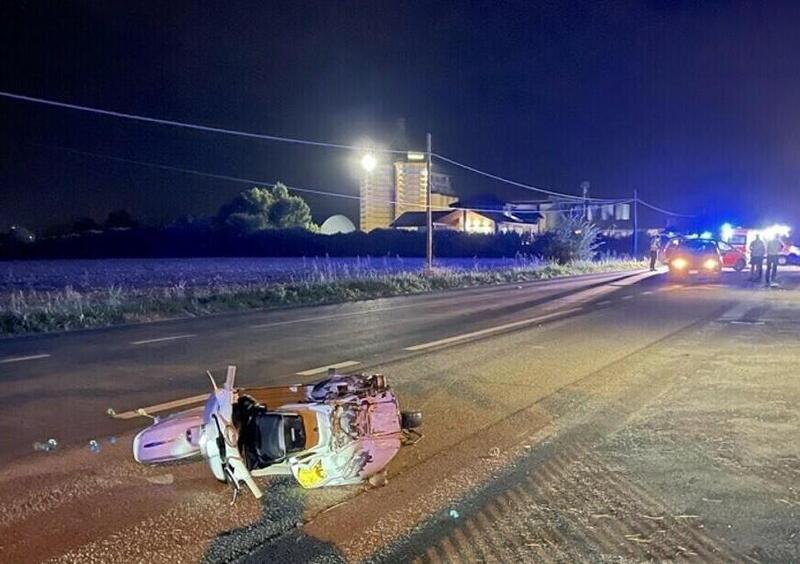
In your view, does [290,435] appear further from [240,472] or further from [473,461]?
[473,461]

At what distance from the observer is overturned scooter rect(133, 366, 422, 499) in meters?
4.34

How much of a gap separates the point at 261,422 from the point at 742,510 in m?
3.01

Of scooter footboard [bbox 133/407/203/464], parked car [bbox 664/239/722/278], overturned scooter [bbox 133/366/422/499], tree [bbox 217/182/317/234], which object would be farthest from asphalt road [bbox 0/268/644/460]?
tree [bbox 217/182/317/234]

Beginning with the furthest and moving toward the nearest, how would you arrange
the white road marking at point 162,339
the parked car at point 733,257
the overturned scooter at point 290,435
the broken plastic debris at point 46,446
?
the parked car at point 733,257 → the white road marking at point 162,339 → the broken plastic debris at point 46,446 → the overturned scooter at point 290,435

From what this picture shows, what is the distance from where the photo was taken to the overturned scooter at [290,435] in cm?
434

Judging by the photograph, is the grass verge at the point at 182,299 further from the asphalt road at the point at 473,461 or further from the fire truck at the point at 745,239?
the fire truck at the point at 745,239

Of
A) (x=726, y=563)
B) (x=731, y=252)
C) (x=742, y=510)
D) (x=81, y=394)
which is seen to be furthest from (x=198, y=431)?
(x=731, y=252)

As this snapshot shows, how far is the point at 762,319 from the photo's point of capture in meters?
14.9

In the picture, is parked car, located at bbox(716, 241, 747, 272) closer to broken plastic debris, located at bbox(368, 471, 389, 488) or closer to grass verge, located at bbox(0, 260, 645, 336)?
grass verge, located at bbox(0, 260, 645, 336)

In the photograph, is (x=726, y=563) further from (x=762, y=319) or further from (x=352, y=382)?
(x=762, y=319)

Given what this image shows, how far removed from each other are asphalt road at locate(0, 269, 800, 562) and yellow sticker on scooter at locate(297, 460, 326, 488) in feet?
0.38

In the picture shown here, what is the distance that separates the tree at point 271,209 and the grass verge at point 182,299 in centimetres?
4416

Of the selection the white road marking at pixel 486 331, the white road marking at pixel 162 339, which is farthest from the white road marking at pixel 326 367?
the white road marking at pixel 162 339

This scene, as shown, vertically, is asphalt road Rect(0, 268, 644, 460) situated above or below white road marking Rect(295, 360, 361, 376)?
below
